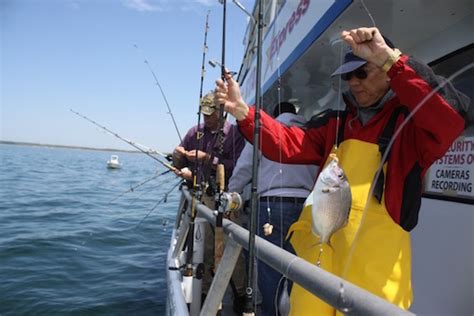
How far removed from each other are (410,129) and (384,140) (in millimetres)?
116

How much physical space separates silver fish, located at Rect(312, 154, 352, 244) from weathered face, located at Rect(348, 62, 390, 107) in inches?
17.6

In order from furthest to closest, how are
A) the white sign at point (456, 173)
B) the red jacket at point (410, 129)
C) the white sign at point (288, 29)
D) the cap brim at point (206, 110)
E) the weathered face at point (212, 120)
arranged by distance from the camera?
the weathered face at point (212, 120) < the cap brim at point (206, 110) < the white sign at point (288, 29) < the white sign at point (456, 173) < the red jacket at point (410, 129)

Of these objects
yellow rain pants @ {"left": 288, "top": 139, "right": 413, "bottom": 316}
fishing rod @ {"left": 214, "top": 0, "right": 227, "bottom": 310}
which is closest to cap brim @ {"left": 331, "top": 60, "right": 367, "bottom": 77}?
yellow rain pants @ {"left": 288, "top": 139, "right": 413, "bottom": 316}

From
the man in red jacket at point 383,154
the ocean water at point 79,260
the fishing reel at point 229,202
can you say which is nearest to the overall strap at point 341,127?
the man in red jacket at point 383,154

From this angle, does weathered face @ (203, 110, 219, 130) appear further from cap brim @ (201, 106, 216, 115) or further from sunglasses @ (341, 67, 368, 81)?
sunglasses @ (341, 67, 368, 81)

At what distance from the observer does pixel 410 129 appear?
5.77 ft

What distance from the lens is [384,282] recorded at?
5.51 feet

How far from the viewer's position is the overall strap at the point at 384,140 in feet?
5.75

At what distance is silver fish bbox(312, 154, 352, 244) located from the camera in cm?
170

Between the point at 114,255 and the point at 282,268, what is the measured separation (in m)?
7.46

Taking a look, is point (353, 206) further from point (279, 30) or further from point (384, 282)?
point (279, 30)

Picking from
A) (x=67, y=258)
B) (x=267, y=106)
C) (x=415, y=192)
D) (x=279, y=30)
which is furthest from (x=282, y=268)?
(x=67, y=258)

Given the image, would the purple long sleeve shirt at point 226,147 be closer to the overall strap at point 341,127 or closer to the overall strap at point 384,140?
the overall strap at point 341,127

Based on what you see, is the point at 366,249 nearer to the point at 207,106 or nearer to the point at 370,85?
the point at 370,85
